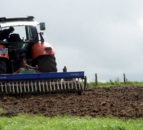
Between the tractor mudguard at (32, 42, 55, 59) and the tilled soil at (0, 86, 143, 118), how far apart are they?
4.86 ft

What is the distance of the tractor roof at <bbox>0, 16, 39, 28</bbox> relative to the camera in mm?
12685

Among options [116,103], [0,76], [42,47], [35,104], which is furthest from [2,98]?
[116,103]

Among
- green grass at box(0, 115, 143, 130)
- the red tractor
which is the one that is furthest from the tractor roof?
green grass at box(0, 115, 143, 130)

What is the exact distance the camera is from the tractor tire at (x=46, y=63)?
42.5 feet

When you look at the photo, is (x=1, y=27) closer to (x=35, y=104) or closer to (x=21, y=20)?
(x=21, y=20)

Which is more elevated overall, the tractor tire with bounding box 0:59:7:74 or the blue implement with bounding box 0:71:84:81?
the tractor tire with bounding box 0:59:7:74

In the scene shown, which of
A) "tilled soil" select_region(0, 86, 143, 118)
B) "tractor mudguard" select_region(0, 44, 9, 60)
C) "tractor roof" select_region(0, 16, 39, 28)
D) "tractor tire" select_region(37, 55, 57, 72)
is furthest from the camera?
"tractor tire" select_region(37, 55, 57, 72)

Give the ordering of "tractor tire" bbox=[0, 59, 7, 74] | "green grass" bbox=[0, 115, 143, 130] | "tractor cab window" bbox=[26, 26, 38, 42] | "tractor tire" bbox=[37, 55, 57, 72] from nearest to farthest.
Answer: "green grass" bbox=[0, 115, 143, 130]
"tractor tire" bbox=[0, 59, 7, 74]
"tractor tire" bbox=[37, 55, 57, 72]
"tractor cab window" bbox=[26, 26, 38, 42]

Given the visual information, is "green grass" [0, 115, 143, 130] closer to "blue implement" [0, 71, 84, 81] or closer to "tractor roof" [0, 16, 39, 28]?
"blue implement" [0, 71, 84, 81]

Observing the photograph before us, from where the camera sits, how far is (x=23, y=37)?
42.8 ft

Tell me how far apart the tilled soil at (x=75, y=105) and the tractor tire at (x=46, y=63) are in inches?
52.1

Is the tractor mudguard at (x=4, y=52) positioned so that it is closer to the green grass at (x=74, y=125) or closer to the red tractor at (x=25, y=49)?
the red tractor at (x=25, y=49)

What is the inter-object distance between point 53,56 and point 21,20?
1417mm

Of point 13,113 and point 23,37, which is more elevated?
point 23,37
